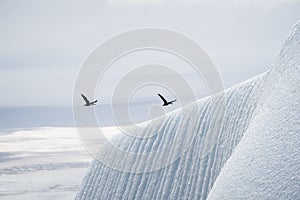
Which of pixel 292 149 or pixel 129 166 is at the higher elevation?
pixel 129 166

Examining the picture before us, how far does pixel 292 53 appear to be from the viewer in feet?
67.8

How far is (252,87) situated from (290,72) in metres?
6.68

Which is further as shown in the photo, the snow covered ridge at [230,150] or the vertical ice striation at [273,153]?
the snow covered ridge at [230,150]

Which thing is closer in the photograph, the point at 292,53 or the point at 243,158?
the point at 243,158

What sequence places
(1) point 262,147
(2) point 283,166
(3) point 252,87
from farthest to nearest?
1. (3) point 252,87
2. (1) point 262,147
3. (2) point 283,166

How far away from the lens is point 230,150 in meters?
25.5

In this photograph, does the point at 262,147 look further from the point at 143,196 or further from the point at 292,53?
the point at 143,196

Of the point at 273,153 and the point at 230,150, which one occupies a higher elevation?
the point at 230,150

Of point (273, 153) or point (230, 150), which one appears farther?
point (230, 150)

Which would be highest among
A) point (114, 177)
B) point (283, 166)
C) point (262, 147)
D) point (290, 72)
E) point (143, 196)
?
point (114, 177)

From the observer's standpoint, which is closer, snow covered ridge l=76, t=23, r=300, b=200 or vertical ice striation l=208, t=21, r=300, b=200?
vertical ice striation l=208, t=21, r=300, b=200

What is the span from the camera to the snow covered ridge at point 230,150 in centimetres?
1614

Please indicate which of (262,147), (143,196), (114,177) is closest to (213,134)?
(143,196)

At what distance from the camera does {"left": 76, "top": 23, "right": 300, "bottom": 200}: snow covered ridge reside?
1614 centimetres
